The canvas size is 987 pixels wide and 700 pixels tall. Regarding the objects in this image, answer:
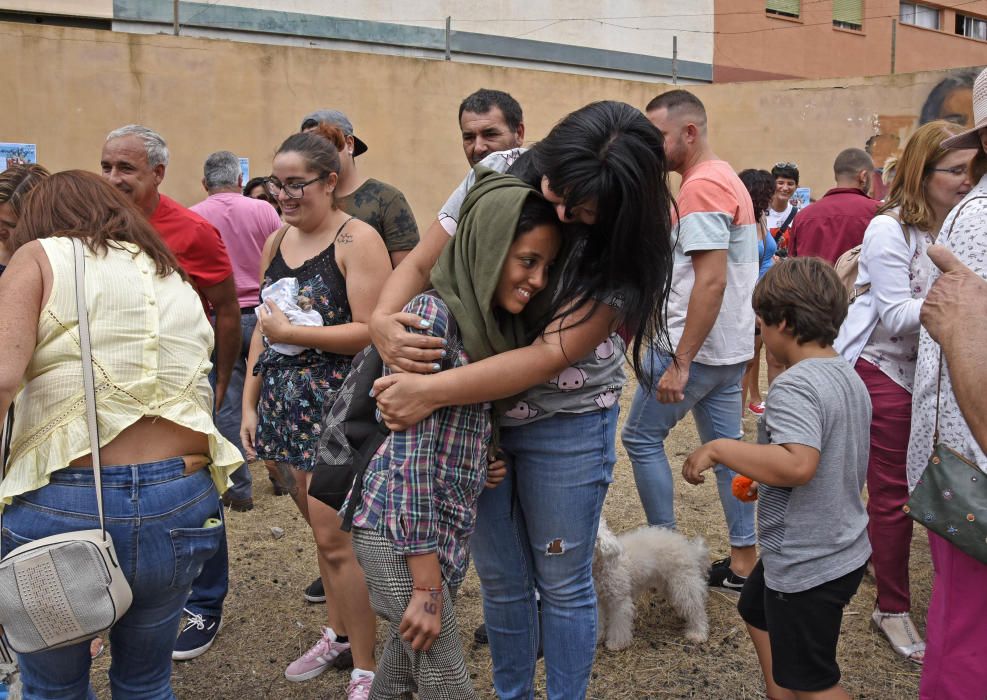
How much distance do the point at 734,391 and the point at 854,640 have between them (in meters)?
1.13

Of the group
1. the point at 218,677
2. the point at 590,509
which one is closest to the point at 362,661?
the point at 218,677

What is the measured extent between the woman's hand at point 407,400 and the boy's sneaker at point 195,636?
2.00 meters

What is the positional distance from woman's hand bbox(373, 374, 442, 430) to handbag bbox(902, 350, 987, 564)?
124 cm

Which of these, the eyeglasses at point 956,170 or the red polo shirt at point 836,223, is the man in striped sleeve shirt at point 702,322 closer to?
the eyeglasses at point 956,170

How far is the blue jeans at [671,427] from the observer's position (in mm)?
3654

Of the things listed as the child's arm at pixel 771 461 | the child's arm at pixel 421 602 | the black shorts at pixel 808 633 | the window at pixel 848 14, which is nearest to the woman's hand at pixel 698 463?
the child's arm at pixel 771 461

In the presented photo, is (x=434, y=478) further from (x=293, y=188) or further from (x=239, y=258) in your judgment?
(x=239, y=258)

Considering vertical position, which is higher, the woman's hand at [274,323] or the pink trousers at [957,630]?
the woman's hand at [274,323]

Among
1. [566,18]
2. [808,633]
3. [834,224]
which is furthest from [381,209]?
[566,18]

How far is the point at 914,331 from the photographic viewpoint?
319 centimetres

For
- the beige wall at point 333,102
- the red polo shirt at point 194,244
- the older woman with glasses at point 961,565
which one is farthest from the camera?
the beige wall at point 333,102

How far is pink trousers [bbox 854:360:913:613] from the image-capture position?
3.29m

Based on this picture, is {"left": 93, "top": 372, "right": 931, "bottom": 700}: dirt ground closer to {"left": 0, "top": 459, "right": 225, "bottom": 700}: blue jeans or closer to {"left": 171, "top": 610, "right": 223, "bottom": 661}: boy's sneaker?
{"left": 171, "top": 610, "right": 223, "bottom": 661}: boy's sneaker

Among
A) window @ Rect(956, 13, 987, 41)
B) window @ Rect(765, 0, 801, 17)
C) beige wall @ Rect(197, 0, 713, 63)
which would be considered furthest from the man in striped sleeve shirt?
window @ Rect(956, 13, 987, 41)
